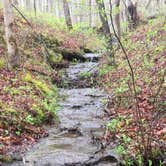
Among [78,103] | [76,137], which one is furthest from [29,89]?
[76,137]

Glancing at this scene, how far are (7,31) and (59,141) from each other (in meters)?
5.20

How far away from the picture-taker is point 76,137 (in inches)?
328

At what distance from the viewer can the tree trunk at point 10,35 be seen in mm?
11485

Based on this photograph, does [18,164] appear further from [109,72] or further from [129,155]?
[109,72]

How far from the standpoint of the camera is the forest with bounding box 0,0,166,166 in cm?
676

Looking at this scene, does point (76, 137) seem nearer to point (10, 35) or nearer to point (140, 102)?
point (140, 102)

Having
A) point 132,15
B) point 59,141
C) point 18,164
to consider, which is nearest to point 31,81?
point 59,141

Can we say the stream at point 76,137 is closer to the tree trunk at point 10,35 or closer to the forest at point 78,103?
the forest at point 78,103

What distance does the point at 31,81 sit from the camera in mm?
11656

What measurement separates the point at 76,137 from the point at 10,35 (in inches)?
198

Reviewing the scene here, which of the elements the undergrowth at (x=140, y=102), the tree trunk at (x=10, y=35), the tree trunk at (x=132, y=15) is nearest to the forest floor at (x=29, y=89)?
the tree trunk at (x=10, y=35)

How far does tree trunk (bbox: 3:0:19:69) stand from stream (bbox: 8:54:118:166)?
211 centimetres

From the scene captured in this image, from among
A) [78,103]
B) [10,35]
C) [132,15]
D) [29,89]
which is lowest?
[78,103]

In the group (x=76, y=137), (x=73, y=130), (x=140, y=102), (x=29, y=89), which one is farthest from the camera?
(x=29, y=89)
